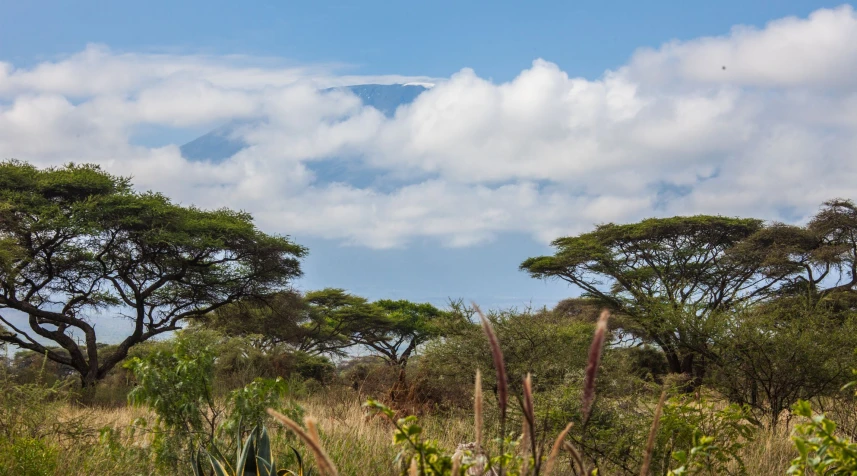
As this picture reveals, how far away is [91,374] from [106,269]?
8.46ft

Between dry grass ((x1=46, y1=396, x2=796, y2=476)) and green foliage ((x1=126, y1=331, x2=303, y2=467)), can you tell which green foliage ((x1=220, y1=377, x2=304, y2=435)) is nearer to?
green foliage ((x1=126, y1=331, x2=303, y2=467))

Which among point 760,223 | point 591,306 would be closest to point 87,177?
point 591,306

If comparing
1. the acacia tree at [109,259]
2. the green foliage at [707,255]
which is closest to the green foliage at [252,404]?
the acacia tree at [109,259]

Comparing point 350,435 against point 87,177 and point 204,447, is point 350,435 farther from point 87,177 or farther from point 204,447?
point 87,177

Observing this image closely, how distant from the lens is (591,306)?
24922 millimetres

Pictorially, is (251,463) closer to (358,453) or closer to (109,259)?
(358,453)

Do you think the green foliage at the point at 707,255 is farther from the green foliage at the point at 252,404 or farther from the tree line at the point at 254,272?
the green foliage at the point at 252,404

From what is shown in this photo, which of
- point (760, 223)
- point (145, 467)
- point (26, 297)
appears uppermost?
point (760, 223)

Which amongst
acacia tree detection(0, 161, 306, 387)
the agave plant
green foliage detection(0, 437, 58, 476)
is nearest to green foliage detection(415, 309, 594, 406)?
the agave plant

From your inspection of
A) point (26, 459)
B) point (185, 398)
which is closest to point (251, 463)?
point (185, 398)

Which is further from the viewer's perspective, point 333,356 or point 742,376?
point 333,356

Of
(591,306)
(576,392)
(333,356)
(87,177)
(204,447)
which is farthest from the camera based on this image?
(333,356)

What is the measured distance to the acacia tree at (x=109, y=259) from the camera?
15.8 m

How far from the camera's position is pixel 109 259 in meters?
17.3
